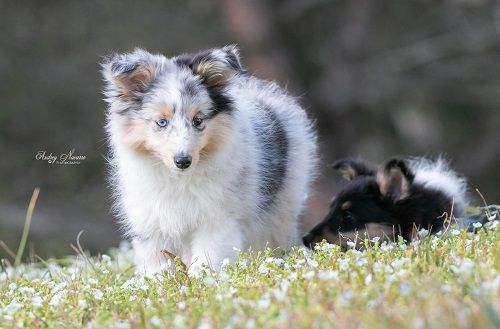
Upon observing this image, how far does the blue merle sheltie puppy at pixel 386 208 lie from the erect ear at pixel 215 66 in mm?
1385

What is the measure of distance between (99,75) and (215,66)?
472 inches

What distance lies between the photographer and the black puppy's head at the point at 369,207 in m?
7.82

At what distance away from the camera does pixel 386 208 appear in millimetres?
7965

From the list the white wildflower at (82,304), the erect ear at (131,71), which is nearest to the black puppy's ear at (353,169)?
the erect ear at (131,71)

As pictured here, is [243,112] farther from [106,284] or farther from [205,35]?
[205,35]

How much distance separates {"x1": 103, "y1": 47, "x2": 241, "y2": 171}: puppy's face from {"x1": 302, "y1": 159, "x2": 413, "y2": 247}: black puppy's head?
4.07 ft

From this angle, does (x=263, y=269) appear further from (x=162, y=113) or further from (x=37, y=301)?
(x=162, y=113)

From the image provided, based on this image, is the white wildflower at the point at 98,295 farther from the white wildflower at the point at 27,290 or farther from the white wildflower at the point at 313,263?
the white wildflower at the point at 313,263

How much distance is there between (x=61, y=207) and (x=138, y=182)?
11.9 meters

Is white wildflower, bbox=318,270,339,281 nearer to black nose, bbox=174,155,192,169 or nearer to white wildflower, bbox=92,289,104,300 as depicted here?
white wildflower, bbox=92,289,104,300

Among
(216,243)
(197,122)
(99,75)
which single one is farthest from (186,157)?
(99,75)

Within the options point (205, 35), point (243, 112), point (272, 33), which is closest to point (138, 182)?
point (243, 112)

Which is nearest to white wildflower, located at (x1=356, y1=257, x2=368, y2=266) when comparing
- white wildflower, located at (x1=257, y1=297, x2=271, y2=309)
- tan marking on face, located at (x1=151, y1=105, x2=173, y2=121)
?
white wildflower, located at (x1=257, y1=297, x2=271, y2=309)

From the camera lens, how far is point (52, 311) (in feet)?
18.2
